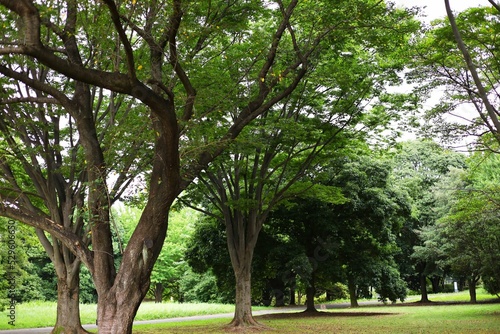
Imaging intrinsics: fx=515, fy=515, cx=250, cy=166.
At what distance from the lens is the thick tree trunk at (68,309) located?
13797 mm

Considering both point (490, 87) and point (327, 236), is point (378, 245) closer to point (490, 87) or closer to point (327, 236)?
point (327, 236)

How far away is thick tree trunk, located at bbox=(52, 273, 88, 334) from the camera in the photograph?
543 inches

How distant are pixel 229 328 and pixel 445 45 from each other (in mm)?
10967

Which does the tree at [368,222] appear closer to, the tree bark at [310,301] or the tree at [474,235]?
the tree bark at [310,301]

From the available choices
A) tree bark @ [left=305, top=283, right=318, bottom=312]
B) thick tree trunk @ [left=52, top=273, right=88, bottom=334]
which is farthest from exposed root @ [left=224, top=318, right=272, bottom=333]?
tree bark @ [left=305, top=283, right=318, bottom=312]

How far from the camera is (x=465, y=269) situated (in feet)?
86.2

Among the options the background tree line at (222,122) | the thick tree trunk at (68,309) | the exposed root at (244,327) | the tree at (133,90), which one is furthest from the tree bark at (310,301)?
the tree at (133,90)

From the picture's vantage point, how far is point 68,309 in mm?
13891

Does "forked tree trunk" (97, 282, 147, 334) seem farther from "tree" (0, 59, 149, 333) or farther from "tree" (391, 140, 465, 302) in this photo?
"tree" (391, 140, 465, 302)

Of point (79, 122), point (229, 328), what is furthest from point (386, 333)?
point (79, 122)

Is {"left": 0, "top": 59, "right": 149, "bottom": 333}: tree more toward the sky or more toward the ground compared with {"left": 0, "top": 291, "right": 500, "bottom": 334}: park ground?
more toward the sky

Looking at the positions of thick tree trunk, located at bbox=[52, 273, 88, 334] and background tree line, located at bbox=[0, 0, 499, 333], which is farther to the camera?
thick tree trunk, located at bbox=[52, 273, 88, 334]

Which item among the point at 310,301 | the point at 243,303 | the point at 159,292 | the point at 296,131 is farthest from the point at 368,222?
the point at 159,292

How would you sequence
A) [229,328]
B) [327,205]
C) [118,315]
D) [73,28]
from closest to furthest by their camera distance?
[118,315], [73,28], [229,328], [327,205]
